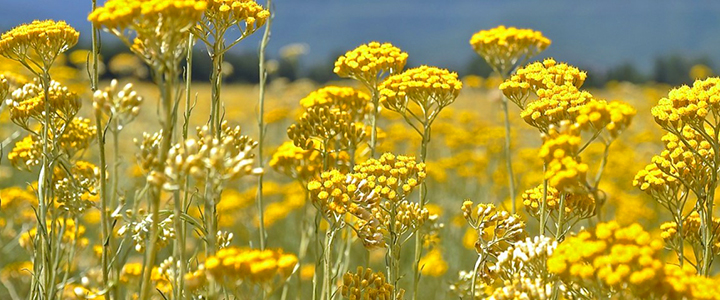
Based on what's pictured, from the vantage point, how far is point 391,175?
3.02 meters

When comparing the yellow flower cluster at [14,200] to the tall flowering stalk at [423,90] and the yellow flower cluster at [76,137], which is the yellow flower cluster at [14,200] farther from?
the tall flowering stalk at [423,90]

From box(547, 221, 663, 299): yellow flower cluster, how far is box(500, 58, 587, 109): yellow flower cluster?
4.06ft

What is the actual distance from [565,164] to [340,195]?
43.5 inches

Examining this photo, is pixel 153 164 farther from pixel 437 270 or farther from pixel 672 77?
pixel 672 77

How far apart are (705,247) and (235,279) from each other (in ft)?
7.13

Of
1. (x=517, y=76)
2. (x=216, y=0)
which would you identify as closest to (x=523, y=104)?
(x=517, y=76)

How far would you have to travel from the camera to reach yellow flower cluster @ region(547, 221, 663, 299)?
181 centimetres

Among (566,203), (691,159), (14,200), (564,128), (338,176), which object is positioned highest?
(564,128)

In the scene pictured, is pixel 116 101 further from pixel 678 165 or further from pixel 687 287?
pixel 678 165

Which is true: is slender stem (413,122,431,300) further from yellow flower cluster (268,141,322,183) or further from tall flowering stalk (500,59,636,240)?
yellow flower cluster (268,141,322,183)

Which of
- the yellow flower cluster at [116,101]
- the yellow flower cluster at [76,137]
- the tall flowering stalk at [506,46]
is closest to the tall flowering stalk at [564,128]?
the tall flowering stalk at [506,46]

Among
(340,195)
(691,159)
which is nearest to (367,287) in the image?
(340,195)

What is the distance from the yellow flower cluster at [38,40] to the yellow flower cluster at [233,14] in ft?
2.41

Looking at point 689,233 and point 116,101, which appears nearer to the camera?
point 116,101
